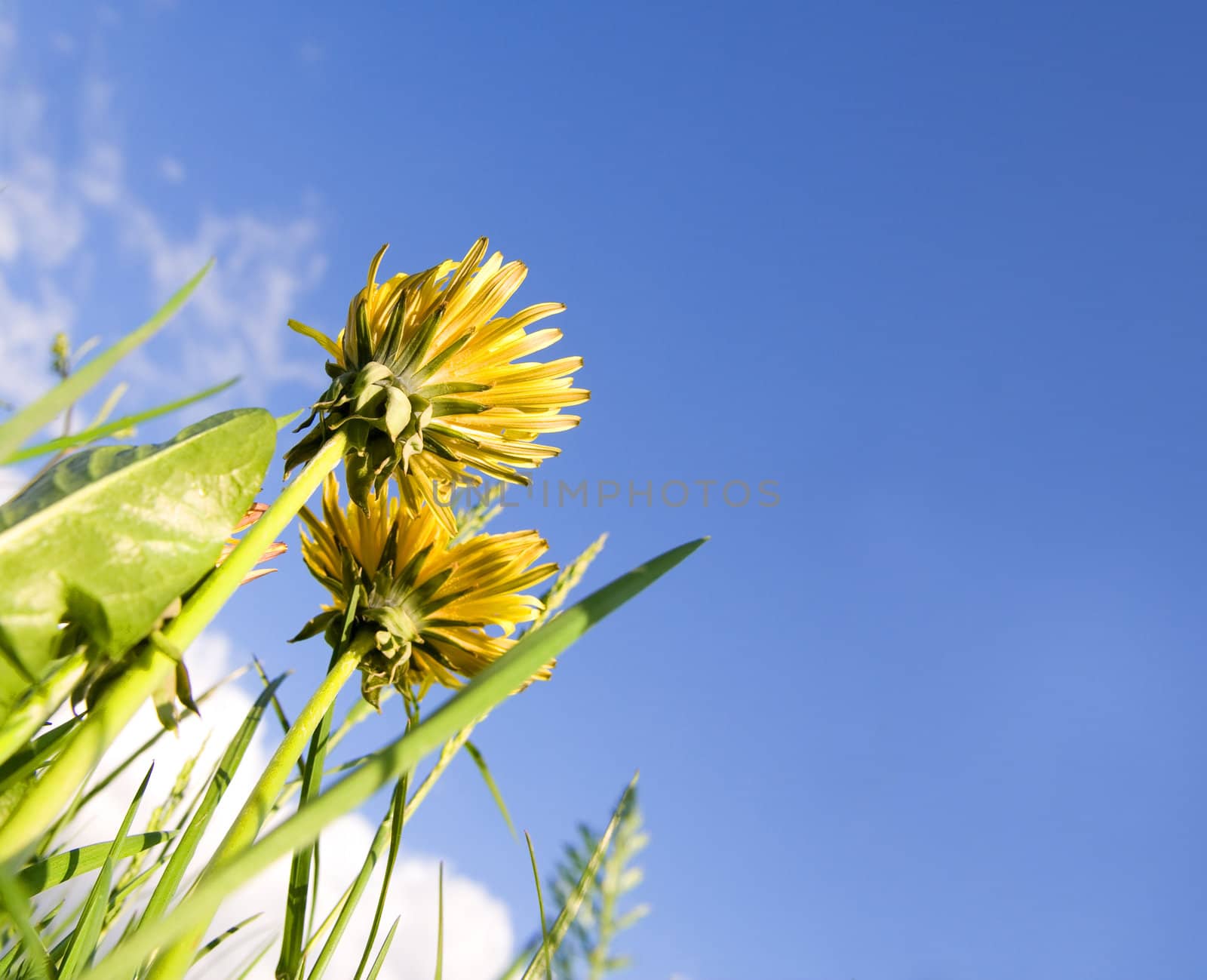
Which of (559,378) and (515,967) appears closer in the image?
(515,967)

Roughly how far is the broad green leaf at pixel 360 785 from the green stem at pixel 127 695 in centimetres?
8

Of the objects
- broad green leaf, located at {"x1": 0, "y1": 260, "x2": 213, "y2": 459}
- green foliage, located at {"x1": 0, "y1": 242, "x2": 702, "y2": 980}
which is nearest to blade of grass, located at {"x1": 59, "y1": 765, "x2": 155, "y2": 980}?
green foliage, located at {"x1": 0, "y1": 242, "x2": 702, "y2": 980}

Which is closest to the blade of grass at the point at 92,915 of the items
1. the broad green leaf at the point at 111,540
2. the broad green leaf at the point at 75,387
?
the broad green leaf at the point at 111,540

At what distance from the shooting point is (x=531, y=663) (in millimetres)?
306

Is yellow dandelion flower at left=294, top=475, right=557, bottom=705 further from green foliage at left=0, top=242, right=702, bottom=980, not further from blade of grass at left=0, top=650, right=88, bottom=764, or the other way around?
blade of grass at left=0, top=650, right=88, bottom=764

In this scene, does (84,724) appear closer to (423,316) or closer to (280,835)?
(280,835)

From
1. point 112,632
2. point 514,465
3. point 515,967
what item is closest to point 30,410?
point 112,632

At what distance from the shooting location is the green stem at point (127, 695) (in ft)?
1.13

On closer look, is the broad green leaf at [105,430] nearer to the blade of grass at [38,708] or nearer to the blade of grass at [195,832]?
the blade of grass at [38,708]

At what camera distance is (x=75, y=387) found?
323 mm

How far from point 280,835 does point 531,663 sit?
0.32ft

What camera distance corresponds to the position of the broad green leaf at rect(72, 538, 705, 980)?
0.26 metres

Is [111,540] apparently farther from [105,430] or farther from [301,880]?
[301,880]

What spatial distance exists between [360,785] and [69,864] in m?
0.37
